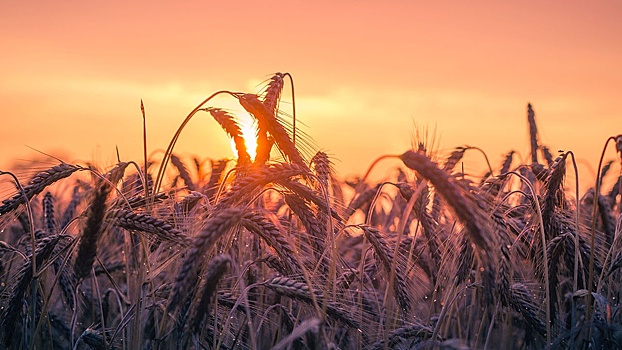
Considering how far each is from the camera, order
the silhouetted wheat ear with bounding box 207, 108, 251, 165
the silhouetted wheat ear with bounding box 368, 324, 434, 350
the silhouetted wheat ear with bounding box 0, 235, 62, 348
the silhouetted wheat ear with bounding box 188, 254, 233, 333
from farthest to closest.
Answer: the silhouetted wheat ear with bounding box 207, 108, 251, 165
the silhouetted wheat ear with bounding box 0, 235, 62, 348
the silhouetted wheat ear with bounding box 368, 324, 434, 350
the silhouetted wheat ear with bounding box 188, 254, 233, 333

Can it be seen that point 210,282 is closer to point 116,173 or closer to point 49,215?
point 116,173

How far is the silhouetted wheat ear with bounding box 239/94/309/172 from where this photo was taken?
3.77m

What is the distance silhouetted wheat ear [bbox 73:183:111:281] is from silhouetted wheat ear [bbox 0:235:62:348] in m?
0.47

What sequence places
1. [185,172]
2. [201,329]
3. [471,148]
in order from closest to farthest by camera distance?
[201,329]
[471,148]
[185,172]

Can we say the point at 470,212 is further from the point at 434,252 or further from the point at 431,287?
the point at 431,287

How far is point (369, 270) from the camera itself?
16.2 ft

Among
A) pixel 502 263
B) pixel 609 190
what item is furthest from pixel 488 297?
pixel 609 190

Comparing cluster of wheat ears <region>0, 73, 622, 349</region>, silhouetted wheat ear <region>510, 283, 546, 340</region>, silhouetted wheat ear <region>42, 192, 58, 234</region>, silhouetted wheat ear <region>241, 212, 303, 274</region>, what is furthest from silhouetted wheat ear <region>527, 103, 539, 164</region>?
silhouetted wheat ear <region>241, 212, 303, 274</region>

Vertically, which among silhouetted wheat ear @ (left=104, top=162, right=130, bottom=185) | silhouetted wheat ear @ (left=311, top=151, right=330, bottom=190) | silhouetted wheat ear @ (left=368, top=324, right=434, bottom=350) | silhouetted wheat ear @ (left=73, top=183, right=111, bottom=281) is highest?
silhouetted wheat ear @ (left=311, top=151, right=330, bottom=190)

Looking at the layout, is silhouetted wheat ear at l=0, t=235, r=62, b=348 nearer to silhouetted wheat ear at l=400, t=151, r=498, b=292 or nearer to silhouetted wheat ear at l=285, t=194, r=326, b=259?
silhouetted wheat ear at l=285, t=194, r=326, b=259

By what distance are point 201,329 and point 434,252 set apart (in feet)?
6.00

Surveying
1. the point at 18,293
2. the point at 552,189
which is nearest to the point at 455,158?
the point at 552,189

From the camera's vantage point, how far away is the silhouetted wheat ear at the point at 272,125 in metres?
3.77

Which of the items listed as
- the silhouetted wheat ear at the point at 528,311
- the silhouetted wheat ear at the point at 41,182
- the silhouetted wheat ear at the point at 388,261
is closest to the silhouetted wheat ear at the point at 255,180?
the silhouetted wheat ear at the point at 388,261
